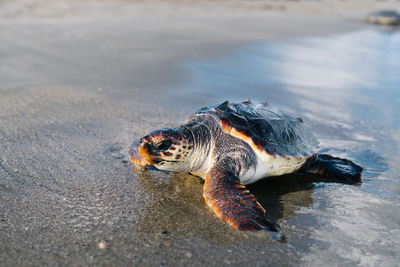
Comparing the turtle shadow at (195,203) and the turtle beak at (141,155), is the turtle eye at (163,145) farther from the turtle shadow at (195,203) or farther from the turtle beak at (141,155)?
the turtle shadow at (195,203)

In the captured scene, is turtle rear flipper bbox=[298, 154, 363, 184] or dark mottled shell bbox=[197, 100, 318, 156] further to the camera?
turtle rear flipper bbox=[298, 154, 363, 184]

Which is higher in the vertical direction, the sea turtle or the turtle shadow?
the sea turtle

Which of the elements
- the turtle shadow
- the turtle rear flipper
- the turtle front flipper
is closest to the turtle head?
the turtle shadow

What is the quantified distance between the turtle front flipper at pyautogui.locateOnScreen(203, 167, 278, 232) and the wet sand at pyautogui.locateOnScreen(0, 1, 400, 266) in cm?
7

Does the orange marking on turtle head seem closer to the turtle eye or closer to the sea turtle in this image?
the sea turtle

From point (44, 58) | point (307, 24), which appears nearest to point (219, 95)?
point (44, 58)

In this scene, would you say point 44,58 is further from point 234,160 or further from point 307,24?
point 307,24

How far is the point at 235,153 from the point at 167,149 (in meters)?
0.49

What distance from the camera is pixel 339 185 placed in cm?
→ 278

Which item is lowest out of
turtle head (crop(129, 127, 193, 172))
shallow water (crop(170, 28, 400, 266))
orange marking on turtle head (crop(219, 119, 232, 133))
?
shallow water (crop(170, 28, 400, 266))

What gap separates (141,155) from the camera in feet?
7.88

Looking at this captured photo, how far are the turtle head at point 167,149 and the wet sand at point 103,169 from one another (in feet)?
0.56

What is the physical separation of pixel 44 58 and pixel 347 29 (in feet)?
30.0

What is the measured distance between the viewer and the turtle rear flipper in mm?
2801
